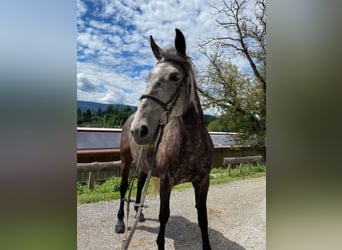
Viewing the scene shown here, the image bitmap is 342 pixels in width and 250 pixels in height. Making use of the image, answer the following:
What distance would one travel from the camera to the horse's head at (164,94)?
41.1 inches

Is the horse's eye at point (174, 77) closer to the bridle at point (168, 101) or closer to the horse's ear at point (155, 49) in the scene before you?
the bridle at point (168, 101)

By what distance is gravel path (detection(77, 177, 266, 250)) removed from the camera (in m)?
1.37

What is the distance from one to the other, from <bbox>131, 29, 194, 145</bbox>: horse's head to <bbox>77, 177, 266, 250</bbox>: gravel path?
470 mm

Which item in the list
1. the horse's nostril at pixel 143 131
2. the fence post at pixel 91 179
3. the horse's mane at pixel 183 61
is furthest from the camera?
the fence post at pixel 91 179

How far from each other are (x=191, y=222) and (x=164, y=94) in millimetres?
729

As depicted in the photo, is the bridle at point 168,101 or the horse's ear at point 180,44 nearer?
the bridle at point 168,101

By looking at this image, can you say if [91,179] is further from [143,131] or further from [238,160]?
[238,160]

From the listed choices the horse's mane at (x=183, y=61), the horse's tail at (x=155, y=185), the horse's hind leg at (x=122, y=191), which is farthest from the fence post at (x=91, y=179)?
the horse's mane at (x=183, y=61)

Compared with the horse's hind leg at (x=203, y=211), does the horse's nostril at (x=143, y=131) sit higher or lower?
higher

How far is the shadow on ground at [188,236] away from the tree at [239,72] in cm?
52

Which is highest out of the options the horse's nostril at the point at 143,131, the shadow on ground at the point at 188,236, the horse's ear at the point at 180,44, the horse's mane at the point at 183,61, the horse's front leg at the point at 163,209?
the horse's ear at the point at 180,44

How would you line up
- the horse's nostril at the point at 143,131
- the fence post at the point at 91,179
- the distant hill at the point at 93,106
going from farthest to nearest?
the fence post at the point at 91,179 < the distant hill at the point at 93,106 < the horse's nostril at the point at 143,131
